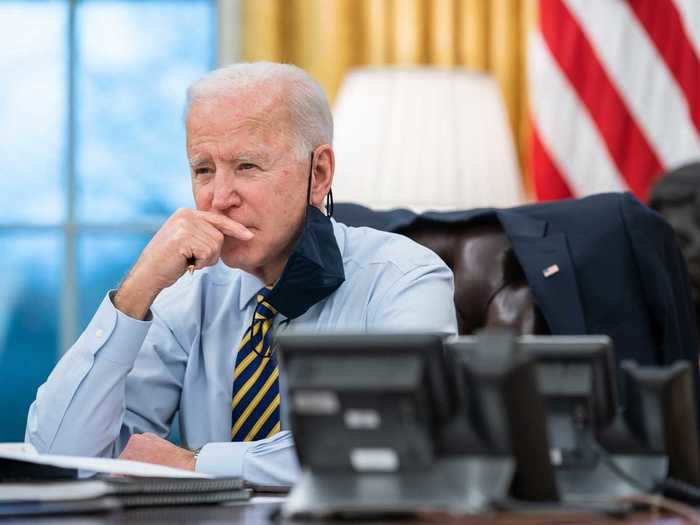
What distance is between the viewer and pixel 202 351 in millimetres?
2100

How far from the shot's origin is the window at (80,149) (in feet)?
12.6

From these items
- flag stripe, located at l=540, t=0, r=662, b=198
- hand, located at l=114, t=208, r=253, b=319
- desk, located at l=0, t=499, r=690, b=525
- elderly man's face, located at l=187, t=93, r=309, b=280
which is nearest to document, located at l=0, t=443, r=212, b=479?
desk, located at l=0, t=499, r=690, b=525

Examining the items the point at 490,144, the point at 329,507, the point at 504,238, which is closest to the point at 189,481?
the point at 329,507

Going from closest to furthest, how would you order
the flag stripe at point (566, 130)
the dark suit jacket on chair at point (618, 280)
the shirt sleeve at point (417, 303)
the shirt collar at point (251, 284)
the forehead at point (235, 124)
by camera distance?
the shirt sleeve at point (417, 303) < the forehead at point (235, 124) < the shirt collar at point (251, 284) < the dark suit jacket on chair at point (618, 280) < the flag stripe at point (566, 130)

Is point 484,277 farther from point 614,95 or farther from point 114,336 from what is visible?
point 614,95

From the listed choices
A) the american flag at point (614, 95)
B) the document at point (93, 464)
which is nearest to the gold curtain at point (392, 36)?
the american flag at point (614, 95)

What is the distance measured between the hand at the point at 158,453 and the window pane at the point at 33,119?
2133 millimetres

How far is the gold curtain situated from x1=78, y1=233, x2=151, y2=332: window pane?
710 mm

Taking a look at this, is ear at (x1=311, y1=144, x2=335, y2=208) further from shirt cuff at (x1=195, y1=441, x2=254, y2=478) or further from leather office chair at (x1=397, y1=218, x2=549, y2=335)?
shirt cuff at (x1=195, y1=441, x2=254, y2=478)

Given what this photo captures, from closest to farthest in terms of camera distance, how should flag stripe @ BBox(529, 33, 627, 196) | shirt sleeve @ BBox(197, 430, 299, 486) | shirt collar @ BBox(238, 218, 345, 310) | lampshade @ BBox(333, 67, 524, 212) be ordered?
shirt sleeve @ BBox(197, 430, 299, 486) → shirt collar @ BBox(238, 218, 345, 310) → lampshade @ BBox(333, 67, 524, 212) → flag stripe @ BBox(529, 33, 627, 196)

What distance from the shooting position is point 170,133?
388cm

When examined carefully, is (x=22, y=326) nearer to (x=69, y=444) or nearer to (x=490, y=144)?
(x=490, y=144)

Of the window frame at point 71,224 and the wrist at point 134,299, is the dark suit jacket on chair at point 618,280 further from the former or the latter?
the window frame at point 71,224

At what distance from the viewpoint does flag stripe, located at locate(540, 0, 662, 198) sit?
3533 millimetres
